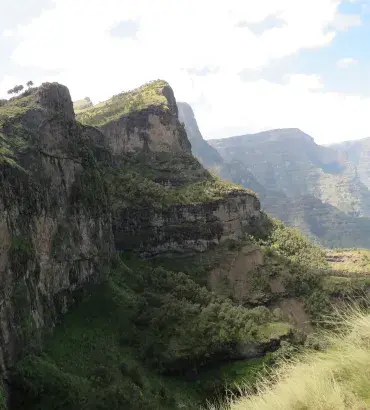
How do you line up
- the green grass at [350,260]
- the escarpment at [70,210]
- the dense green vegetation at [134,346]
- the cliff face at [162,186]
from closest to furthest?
the dense green vegetation at [134,346] < the escarpment at [70,210] < the cliff face at [162,186] < the green grass at [350,260]

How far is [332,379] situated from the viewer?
19.0ft

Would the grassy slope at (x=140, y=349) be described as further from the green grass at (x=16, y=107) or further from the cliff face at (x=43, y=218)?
the green grass at (x=16, y=107)

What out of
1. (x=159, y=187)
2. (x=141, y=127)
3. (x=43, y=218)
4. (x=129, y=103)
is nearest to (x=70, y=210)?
(x=43, y=218)

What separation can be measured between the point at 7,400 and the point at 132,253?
38.5m

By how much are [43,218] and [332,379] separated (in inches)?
1188

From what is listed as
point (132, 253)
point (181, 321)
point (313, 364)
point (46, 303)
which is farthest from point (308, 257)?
point (313, 364)

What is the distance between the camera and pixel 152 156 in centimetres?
8744

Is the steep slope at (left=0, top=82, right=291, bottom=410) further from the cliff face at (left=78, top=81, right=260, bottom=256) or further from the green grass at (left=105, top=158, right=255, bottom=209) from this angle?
the green grass at (left=105, top=158, right=255, bottom=209)

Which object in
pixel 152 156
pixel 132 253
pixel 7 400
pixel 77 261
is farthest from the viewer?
pixel 152 156

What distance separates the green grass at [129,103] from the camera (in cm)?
9225

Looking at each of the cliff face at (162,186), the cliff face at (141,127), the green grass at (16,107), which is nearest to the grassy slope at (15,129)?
the green grass at (16,107)

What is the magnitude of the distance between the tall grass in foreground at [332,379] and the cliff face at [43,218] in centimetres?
2269

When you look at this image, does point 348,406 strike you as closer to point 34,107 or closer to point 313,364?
point 313,364

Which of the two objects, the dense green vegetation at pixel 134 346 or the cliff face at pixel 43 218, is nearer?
the cliff face at pixel 43 218
